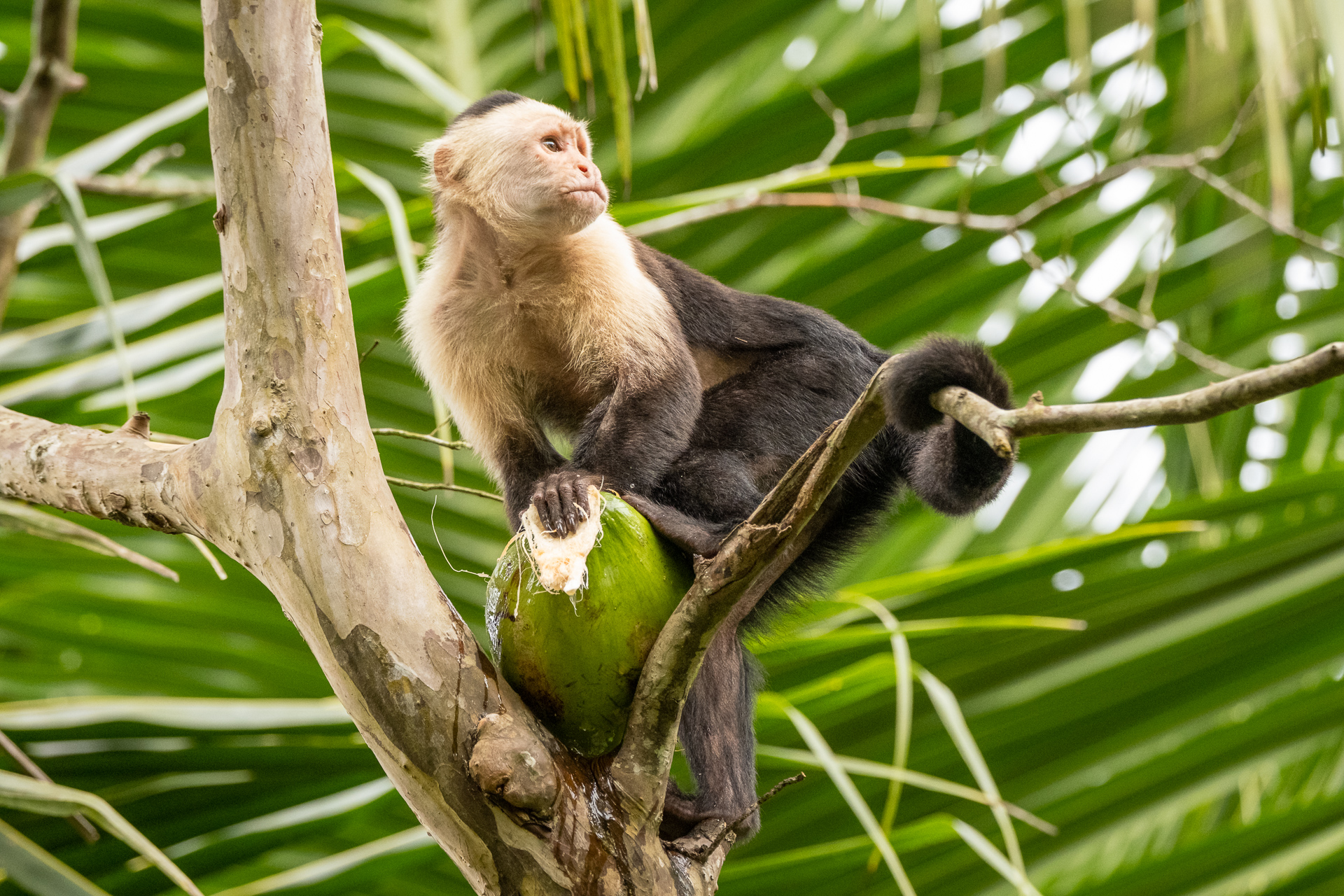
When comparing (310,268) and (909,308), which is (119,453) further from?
(909,308)

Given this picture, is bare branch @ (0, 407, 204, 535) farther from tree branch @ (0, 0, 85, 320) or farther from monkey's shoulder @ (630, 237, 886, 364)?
monkey's shoulder @ (630, 237, 886, 364)

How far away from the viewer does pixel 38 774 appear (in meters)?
1.56

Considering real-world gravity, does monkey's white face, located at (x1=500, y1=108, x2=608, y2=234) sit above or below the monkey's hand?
above

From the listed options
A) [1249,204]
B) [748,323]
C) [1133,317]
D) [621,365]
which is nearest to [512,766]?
[621,365]

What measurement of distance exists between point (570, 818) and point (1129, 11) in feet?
4.00

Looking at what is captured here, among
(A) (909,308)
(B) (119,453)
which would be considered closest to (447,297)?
(B) (119,453)

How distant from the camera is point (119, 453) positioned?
1602mm

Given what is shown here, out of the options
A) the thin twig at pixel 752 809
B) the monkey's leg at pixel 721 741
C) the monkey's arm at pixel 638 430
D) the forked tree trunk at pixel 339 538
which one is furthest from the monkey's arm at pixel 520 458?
the thin twig at pixel 752 809

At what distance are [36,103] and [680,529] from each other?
1.66m

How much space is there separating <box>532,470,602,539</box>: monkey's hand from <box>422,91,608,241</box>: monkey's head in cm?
→ 67

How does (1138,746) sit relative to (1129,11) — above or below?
below

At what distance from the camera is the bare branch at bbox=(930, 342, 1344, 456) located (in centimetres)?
69

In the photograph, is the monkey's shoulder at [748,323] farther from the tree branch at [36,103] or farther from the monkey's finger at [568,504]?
the tree branch at [36,103]

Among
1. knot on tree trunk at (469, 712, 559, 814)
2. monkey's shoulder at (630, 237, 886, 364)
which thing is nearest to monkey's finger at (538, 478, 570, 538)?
knot on tree trunk at (469, 712, 559, 814)
